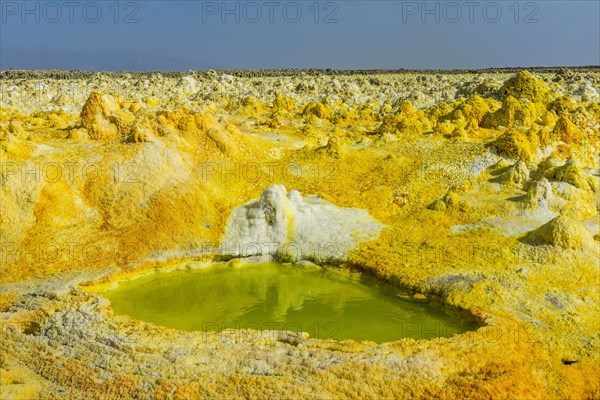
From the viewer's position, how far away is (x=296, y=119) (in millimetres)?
35438

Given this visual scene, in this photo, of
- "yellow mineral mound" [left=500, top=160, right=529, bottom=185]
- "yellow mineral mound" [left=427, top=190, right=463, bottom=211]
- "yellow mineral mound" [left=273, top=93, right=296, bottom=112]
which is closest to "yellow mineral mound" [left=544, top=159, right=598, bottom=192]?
"yellow mineral mound" [left=500, top=160, right=529, bottom=185]

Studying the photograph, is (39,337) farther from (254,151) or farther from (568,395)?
(254,151)

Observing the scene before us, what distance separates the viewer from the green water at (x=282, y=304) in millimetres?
14180

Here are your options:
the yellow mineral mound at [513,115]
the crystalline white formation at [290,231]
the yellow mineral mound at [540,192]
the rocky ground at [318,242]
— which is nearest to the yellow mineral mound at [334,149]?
the rocky ground at [318,242]

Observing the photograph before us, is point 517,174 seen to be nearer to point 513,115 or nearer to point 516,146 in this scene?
point 516,146

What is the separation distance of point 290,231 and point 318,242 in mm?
1055

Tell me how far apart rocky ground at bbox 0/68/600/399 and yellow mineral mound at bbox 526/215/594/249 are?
43mm

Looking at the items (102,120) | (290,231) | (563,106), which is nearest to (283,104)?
(563,106)

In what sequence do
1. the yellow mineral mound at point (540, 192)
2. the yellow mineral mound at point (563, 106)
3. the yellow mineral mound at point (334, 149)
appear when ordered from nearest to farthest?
the yellow mineral mound at point (540, 192), the yellow mineral mound at point (334, 149), the yellow mineral mound at point (563, 106)

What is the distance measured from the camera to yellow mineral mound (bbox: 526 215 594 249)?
633 inches

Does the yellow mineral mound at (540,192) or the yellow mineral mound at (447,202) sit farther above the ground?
the yellow mineral mound at (540,192)

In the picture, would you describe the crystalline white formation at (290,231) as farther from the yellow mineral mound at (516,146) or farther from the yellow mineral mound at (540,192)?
the yellow mineral mound at (516,146)

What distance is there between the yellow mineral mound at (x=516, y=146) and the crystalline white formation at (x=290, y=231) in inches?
263

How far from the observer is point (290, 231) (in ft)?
62.0
